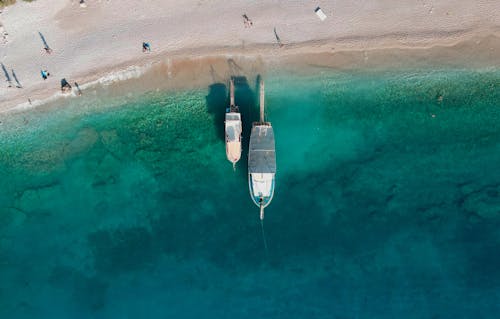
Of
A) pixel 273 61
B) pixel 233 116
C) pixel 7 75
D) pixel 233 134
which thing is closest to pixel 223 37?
pixel 273 61

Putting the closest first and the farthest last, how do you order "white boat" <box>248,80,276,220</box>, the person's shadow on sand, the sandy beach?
"white boat" <box>248,80,276,220</box>, the sandy beach, the person's shadow on sand

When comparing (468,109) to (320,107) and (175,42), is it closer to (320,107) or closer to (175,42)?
(320,107)

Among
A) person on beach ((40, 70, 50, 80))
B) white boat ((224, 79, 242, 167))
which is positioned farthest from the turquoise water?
person on beach ((40, 70, 50, 80))

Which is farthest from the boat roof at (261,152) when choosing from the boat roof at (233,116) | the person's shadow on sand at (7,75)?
the person's shadow on sand at (7,75)

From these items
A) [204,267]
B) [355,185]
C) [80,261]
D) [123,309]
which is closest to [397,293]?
[355,185]

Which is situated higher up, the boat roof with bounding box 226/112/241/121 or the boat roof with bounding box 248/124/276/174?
the boat roof with bounding box 226/112/241/121

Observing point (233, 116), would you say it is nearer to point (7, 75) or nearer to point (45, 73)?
point (45, 73)

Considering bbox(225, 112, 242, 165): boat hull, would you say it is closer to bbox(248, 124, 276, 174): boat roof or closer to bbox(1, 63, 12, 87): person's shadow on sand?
bbox(248, 124, 276, 174): boat roof
